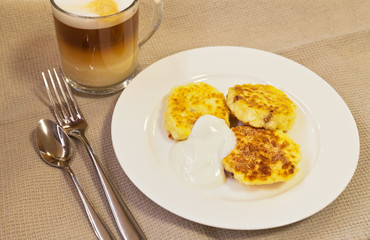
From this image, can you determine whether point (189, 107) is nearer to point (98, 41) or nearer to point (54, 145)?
point (98, 41)

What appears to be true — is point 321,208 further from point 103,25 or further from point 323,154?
point 103,25

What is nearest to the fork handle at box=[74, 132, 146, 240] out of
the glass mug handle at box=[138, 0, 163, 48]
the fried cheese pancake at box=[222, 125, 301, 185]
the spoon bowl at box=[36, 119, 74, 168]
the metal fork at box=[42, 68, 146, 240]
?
the metal fork at box=[42, 68, 146, 240]

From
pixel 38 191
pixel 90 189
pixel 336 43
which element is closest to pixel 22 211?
pixel 38 191

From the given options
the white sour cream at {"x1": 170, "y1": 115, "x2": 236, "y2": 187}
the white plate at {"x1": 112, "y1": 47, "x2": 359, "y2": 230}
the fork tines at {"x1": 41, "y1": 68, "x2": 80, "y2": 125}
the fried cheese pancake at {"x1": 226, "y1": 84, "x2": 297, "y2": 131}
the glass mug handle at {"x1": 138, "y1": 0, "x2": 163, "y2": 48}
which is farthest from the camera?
the glass mug handle at {"x1": 138, "y1": 0, "x2": 163, "y2": 48}

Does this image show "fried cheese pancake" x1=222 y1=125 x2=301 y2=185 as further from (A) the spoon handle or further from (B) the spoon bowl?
(B) the spoon bowl

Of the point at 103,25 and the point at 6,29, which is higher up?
the point at 103,25

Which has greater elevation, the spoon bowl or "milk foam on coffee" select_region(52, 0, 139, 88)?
"milk foam on coffee" select_region(52, 0, 139, 88)

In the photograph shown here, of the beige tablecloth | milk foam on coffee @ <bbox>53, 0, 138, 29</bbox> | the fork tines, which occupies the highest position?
milk foam on coffee @ <bbox>53, 0, 138, 29</bbox>

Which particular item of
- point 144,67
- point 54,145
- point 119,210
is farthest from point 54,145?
point 144,67

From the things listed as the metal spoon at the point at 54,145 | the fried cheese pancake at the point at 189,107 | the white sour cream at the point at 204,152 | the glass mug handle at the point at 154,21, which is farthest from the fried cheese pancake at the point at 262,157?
the glass mug handle at the point at 154,21
